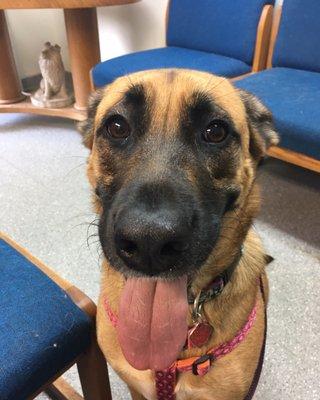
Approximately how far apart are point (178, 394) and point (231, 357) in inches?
6.6

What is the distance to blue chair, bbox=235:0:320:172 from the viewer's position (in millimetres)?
1782

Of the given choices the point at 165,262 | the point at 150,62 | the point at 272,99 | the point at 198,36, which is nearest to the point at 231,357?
the point at 165,262

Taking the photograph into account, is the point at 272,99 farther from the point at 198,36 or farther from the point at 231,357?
the point at 231,357

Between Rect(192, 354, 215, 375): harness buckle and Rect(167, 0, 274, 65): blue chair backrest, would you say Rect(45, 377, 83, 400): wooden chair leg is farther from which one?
Rect(167, 0, 274, 65): blue chair backrest

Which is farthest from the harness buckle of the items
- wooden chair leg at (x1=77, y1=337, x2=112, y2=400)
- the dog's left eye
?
the dog's left eye

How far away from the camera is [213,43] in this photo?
2730 mm

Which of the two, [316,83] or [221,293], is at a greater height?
[316,83]

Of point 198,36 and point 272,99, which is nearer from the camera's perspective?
point 272,99

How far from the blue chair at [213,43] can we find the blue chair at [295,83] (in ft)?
0.37

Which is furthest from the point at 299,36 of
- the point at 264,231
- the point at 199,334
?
the point at 199,334

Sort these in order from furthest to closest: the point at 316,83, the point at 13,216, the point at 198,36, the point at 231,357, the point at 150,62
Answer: the point at 198,36
the point at 150,62
the point at 13,216
the point at 316,83
the point at 231,357

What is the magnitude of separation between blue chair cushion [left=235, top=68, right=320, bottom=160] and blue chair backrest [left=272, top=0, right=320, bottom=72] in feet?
0.65

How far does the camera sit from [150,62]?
247 cm

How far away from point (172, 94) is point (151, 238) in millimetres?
423
